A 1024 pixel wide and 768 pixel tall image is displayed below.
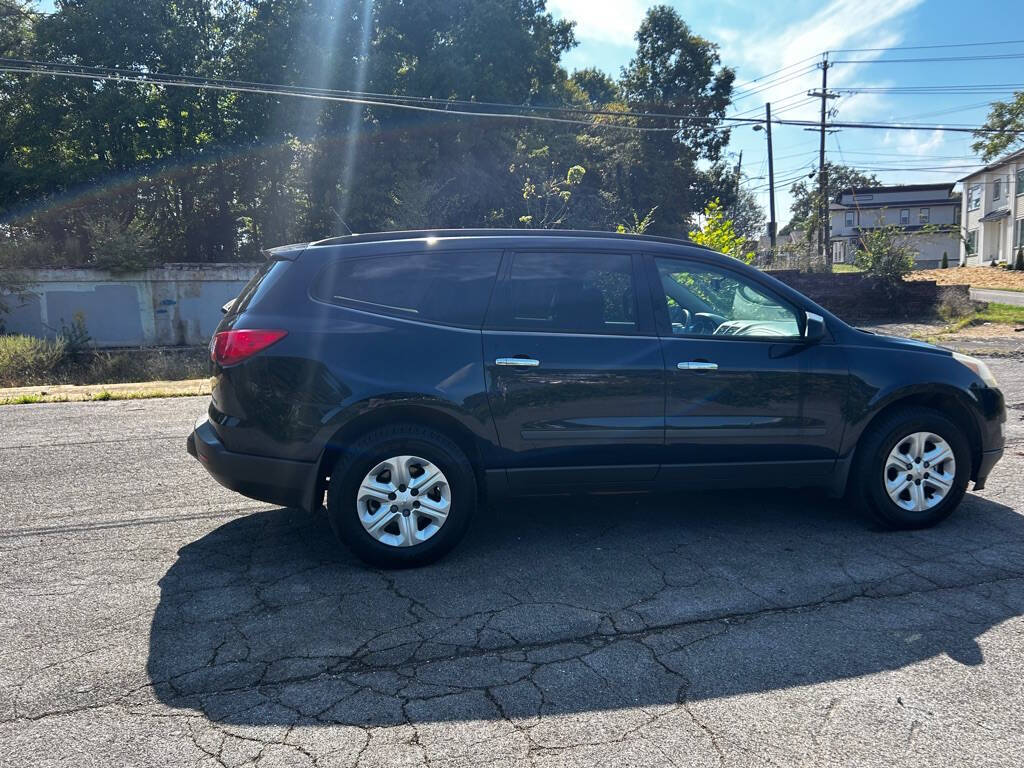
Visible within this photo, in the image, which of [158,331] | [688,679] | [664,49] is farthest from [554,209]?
[688,679]

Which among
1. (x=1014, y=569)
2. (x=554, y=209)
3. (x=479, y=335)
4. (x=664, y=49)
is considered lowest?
(x=1014, y=569)

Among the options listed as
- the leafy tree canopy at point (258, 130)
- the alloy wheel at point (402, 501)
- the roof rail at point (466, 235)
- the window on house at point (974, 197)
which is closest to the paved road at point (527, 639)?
the alloy wheel at point (402, 501)

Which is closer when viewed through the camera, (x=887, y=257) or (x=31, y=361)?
(x=31, y=361)

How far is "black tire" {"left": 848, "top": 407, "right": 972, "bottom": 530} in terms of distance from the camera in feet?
16.7

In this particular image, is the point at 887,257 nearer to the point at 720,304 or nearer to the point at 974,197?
the point at 720,304

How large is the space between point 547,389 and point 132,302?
65.7 feet

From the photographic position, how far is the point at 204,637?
375 centimetres

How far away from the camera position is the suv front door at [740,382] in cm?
484

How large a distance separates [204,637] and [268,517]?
73.0 inches

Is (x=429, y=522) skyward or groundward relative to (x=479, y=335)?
groundward

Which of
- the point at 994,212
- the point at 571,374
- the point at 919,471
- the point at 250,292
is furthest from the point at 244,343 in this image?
the point at 994,212

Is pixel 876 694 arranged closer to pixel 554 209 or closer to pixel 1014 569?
pixel 1014 569

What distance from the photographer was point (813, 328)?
16.2 feet

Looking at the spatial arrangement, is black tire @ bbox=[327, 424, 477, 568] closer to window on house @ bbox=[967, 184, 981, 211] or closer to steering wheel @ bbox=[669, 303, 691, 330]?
steering wheel @ bbox=[669, 303, 691, 330]
